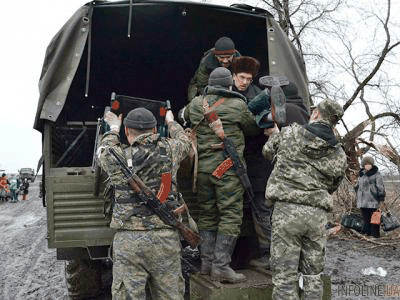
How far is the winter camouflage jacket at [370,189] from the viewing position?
27.7 ft

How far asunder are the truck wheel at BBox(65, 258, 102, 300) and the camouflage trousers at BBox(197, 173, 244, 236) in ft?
5.85

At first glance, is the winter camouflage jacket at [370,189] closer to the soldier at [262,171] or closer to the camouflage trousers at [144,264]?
the soldier at [262,171]

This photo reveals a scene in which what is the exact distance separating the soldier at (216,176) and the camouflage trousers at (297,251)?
43cm

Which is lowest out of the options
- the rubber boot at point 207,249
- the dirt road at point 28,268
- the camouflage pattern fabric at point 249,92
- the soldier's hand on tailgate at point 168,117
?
the dirt road at point 28,268

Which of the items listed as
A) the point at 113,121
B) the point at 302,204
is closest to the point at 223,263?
the point at 302,204

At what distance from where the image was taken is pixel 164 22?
560 centimetres

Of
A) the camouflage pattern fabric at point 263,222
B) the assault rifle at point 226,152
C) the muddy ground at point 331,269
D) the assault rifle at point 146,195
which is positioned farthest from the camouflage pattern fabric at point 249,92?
the muddy ground at point 331,269

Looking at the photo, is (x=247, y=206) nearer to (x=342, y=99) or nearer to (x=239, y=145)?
(x=239, y=145)

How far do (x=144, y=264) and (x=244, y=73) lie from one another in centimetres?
200

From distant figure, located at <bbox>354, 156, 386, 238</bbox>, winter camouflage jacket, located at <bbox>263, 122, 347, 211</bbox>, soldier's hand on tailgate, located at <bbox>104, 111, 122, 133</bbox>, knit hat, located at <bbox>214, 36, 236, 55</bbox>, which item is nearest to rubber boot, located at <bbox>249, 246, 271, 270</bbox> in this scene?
winter camouflage jacket, located at <bbox>263, 122, 347, 211</bbox>

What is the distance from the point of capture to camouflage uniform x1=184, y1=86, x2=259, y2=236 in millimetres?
3912

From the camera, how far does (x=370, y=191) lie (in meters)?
8.56

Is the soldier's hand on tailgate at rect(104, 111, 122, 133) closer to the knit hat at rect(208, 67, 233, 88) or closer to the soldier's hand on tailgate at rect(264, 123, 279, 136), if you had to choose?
the knit hat at rect(208, 67, 233, 88)

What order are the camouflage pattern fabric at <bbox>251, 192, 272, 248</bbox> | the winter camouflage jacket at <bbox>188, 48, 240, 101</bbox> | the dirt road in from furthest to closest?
the dirt road
the winter camouflage jacket at <bbox>188, 48, 240, 101</bbox>
the camouflage pattern fabric at <bbox>251, 192, 272, 248</bbox>
